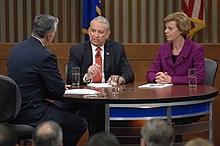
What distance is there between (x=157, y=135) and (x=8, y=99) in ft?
6.11

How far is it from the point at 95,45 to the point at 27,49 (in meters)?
1.28

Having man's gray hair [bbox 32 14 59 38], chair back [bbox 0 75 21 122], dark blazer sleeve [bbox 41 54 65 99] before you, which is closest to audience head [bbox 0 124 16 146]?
chair back [bbox 0 75 21 122]

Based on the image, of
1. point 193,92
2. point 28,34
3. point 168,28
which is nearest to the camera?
point 193,92

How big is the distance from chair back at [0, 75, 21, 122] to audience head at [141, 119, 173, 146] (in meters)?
1.72

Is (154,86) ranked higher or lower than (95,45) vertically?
lower

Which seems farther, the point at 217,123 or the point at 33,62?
the point at 217,123

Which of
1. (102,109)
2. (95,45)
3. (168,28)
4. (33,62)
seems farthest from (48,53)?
(168,28)

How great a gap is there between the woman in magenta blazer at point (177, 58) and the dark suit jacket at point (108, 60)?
10.4 inches

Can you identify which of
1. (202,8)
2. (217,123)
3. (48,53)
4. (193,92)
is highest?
(202,8)

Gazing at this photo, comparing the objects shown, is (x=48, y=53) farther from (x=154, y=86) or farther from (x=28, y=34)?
(x=28, y=34)

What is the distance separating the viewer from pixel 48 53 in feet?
13.9

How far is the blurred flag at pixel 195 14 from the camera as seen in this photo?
659 centimetres

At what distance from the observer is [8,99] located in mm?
3984

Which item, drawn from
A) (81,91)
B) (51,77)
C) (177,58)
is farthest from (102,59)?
(51,77)
